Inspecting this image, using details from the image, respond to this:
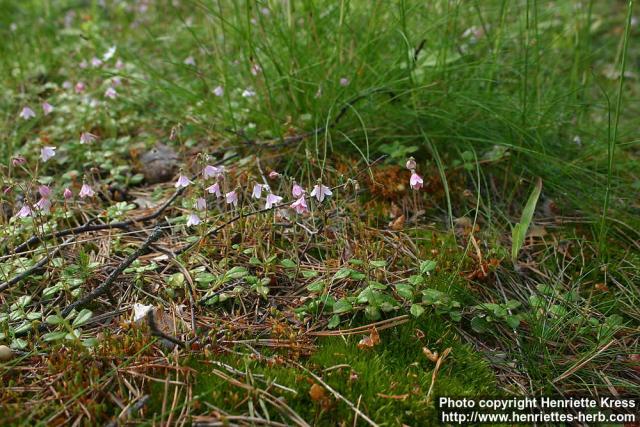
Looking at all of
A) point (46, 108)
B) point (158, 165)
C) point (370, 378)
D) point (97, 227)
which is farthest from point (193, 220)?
point (46, 108)

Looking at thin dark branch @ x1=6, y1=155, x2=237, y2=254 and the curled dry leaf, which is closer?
the curled dry leaf

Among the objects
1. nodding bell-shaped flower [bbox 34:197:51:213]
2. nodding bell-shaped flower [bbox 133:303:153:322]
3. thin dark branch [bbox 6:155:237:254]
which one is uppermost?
nodding bell-shaped flower [bbox 34:197:51:213]

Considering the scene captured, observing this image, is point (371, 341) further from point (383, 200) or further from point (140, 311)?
point (383, 200)

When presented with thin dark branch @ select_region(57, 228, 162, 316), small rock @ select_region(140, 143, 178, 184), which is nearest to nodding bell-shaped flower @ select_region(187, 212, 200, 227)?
thin dark branch @ select_region(57, 228, 162, 316)

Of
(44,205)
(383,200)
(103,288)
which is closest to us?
(103,288)

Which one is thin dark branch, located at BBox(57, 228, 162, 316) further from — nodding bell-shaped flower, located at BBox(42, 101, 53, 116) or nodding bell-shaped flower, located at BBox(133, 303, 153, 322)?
nodding bell-shaped flower, located at BBox(42, 101, 53, 116)
